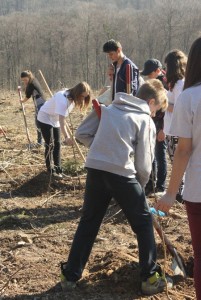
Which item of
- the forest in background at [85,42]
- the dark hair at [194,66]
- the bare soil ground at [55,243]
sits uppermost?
the dark hair at [194,66]

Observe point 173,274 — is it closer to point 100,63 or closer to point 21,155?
point 21,155

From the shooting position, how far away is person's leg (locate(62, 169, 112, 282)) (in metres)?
2.68

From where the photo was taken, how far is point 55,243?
12.4 feet

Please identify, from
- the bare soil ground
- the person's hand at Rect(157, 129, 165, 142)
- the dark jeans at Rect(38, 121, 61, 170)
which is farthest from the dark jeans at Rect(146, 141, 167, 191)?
the dark jeans at Rect(38, 121, 61, 170)

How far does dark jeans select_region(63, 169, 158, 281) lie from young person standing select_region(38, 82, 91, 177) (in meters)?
1.96

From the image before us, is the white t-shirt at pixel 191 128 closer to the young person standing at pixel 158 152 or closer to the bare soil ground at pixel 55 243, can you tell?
the bare soil ground at pixel 55 243

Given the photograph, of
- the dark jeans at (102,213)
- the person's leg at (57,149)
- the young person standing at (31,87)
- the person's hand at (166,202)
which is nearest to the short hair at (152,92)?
the dark jeans at (102,213)

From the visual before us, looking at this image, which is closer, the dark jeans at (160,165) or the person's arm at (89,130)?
the person's arm at (89,130)

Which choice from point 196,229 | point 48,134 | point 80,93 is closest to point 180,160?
point 196,229

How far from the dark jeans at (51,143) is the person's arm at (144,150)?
299cm

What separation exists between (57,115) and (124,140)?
319 cm

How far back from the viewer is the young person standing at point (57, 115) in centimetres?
453

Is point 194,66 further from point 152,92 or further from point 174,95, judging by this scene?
point 174,95

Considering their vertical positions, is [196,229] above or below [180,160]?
below
